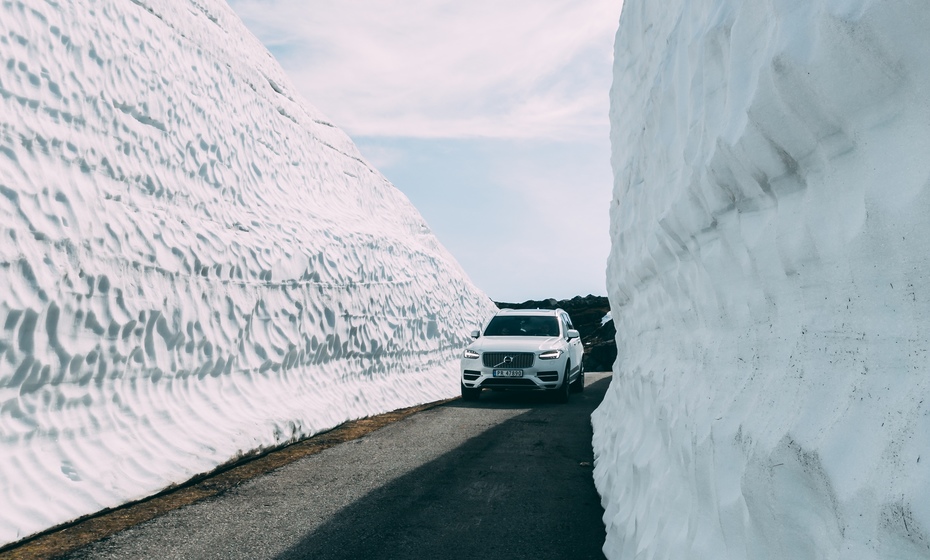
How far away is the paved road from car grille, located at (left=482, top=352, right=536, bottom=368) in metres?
4.68

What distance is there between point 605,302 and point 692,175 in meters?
35.7

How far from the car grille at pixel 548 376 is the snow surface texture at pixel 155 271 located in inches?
119

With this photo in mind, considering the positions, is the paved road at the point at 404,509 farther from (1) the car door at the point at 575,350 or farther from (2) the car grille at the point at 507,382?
(1) the car door at the point at 575,350

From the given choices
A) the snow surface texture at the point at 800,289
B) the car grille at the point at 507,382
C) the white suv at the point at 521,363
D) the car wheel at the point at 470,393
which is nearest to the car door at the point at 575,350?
the white suv at the point at 521,363

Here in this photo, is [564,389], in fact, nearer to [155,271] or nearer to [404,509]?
[155,271]

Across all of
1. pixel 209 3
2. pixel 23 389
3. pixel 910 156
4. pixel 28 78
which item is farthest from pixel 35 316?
pixel 209 3

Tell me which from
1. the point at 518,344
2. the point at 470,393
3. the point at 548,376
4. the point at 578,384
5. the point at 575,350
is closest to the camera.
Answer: the point at 548,376

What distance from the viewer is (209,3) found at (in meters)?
14.9

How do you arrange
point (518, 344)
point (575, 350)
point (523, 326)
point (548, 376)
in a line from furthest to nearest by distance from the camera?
1. point (523, 326)
2. point (575, 350)
3. point (518, 344)
4. point (548, 376)

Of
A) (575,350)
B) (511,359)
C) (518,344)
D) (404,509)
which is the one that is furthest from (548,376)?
(404,509)

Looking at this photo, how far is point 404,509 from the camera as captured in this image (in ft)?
19.1

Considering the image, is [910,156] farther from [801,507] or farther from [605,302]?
[605,302]

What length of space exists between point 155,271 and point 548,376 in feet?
26.6

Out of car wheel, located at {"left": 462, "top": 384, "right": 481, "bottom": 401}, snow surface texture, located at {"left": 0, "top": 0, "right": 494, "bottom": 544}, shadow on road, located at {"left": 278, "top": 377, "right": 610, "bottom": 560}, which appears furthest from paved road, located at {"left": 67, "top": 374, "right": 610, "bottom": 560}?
car wheel, located at {"left": 462, "top": 384, "right": 481, "bottom": 401}
